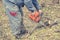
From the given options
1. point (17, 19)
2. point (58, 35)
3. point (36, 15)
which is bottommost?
point (58, 35)

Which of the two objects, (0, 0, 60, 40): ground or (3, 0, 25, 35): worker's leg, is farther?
(0, 0, 60, 40): ground

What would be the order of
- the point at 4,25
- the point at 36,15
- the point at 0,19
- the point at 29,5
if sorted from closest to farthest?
the point at 36,15 → the point at 29,5 → the point at 4,25 → the point at 0,19

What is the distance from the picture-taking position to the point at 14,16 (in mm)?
4152

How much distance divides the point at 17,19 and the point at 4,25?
0.71 metres

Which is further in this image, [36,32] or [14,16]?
[36,32]

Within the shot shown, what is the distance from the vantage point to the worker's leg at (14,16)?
4.10 metres

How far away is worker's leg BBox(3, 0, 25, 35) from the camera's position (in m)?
4.10

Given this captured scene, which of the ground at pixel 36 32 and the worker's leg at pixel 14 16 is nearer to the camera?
the worker's leg at pixel 14 16

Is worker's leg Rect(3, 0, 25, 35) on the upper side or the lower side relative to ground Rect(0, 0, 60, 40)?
upper

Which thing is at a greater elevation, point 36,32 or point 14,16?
point 14,16

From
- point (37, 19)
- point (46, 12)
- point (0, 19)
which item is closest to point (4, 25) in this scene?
point (0, 19)

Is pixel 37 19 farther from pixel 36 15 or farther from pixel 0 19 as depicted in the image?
pixel 0 19

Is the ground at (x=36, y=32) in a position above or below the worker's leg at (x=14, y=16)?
below

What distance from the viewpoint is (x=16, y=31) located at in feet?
14.4
